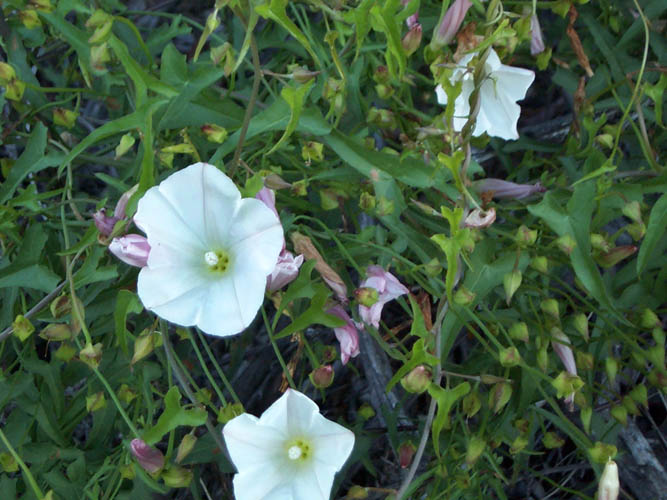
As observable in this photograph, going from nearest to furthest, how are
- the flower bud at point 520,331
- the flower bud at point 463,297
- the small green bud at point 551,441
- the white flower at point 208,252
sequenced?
the white flower at point 208,252 → the flower bud at point 463,297 → the flower bud at point 520,331 → the small green bud at point 551,441

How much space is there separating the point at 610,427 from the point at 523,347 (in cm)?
24

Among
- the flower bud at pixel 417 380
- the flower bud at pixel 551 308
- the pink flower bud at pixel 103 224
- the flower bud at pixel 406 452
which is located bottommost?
the flower bud at pixel 406 452

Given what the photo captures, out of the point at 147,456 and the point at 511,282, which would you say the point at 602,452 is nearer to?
the point at 511,282

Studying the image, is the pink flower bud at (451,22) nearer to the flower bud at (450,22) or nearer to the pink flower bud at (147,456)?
the flower bud at (450,22)

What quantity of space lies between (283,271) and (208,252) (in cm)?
17

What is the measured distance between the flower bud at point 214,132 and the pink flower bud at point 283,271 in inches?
10.4

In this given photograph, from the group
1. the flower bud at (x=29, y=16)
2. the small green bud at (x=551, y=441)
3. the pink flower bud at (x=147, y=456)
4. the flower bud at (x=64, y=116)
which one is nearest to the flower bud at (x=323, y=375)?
the pink flower bud at (x=147, y=456)

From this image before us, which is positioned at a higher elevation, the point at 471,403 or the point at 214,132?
the point at 214,132

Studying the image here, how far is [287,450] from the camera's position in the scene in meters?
1.38

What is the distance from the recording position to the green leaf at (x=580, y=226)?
1355 millimetres

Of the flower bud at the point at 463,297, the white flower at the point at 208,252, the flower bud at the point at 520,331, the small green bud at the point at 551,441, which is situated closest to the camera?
the white flower at the point at 208,252

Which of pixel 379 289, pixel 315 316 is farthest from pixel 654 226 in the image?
pixel 315 316

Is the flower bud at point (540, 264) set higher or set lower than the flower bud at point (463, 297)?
lower

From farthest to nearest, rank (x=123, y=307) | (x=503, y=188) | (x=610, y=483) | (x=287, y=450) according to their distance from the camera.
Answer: (x=503, y=188) → (x=287, y=450) → (x=123, y=307) → (x=610, y=483)
